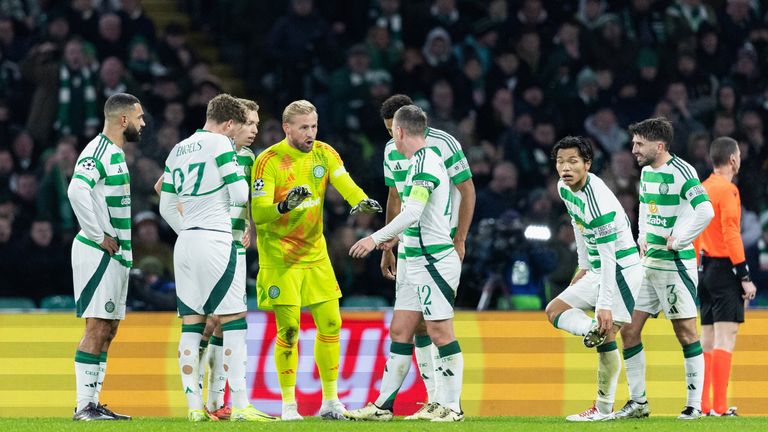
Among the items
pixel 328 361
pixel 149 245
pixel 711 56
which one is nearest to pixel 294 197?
pixel 328 361

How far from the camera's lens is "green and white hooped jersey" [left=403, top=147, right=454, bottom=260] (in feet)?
32.5

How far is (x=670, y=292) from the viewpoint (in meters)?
10.6

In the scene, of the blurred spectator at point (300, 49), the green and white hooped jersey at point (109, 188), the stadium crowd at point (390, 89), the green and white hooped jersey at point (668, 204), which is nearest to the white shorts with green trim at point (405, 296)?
the green and white hooped jersey at point (668, 204)

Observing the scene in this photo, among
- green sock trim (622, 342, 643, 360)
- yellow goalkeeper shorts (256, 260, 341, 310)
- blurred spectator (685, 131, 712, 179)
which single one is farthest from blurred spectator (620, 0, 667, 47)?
yellow goalkeeper shorts (256, 260, 341, 310)

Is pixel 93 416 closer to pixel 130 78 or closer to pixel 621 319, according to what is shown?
pixel 621 319

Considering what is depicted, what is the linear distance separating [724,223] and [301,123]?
357 cm

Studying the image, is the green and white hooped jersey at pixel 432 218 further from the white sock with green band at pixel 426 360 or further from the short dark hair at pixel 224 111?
the short dark hair at pixel 224 111

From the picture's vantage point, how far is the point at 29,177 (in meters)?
15.8

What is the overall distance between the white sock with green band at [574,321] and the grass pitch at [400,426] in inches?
26.0

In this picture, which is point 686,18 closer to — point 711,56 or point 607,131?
point 711,56

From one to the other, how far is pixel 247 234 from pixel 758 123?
848 cm

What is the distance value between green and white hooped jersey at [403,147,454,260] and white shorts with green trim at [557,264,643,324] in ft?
3.27

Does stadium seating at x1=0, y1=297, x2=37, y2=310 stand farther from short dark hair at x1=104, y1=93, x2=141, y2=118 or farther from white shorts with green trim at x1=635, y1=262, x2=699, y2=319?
white shorts with green trim at x1=635, y1=262, x2=699, y2=319

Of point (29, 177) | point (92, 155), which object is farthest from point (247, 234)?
point (29, 177)
